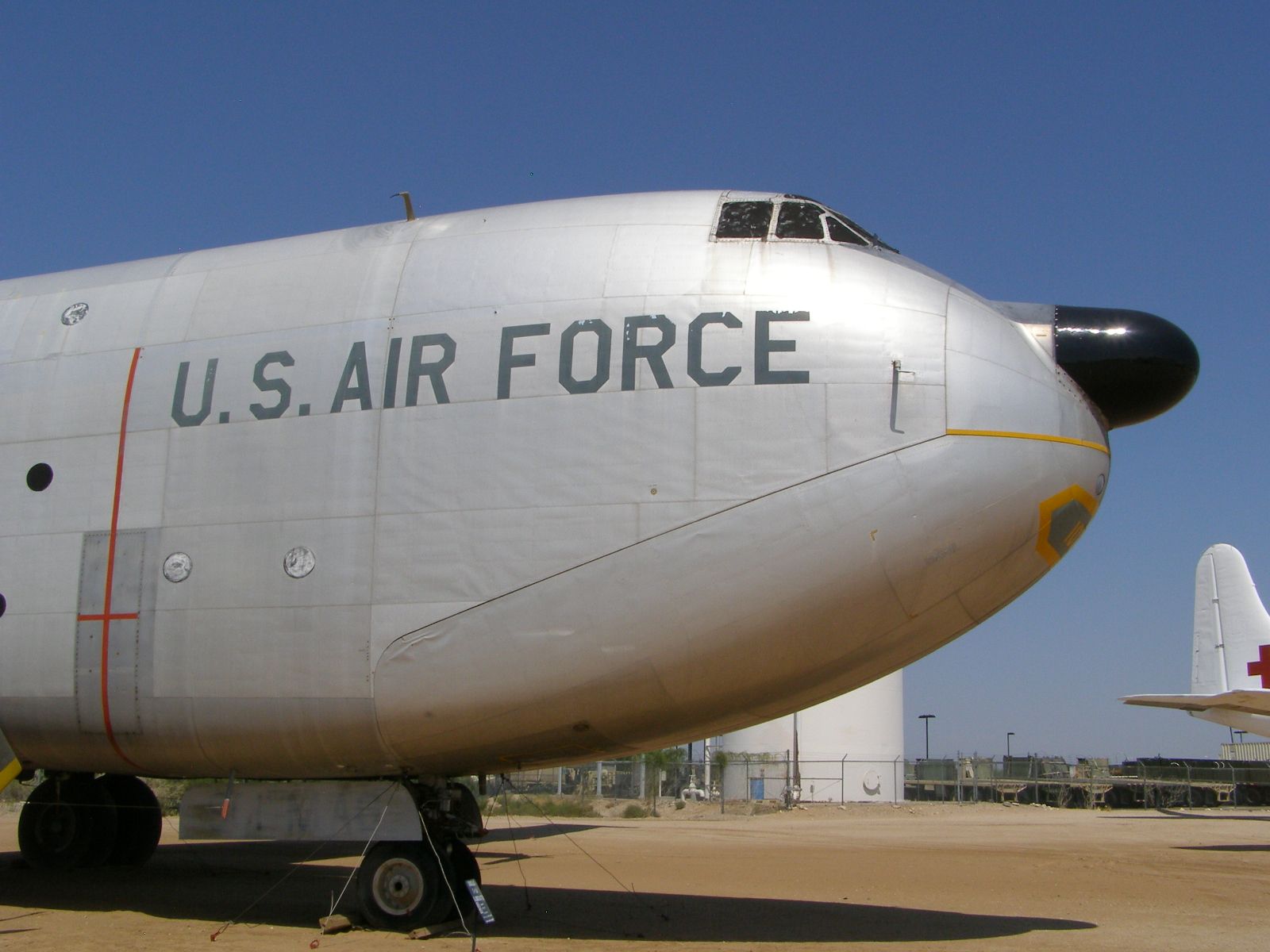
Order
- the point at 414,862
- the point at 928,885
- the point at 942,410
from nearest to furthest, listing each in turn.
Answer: the point at 942,410, the point at 414,862, the point at 928,885

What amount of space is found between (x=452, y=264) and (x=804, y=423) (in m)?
3.30

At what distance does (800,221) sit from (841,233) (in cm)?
34

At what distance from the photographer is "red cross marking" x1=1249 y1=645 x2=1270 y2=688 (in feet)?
A: 107

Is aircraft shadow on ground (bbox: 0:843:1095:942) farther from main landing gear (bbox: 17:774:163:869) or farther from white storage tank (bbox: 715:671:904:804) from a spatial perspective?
white storage tank (bbox: 715:671:904:804)

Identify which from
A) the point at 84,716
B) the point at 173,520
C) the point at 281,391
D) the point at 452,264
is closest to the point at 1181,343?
the point at 452,264

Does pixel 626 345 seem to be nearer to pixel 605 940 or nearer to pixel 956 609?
pixel 956 609

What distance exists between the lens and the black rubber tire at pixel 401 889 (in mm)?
9180

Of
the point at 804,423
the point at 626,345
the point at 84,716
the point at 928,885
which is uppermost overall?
the point at 626,345

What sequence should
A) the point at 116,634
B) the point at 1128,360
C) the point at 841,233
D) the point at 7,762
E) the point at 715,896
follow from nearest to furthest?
1. the point at 1128,360
2. the point at 841,233
3. the point at 116,634
4. the point at 7,762
5. the point at 715,896

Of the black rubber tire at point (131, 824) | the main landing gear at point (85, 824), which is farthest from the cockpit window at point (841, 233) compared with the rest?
the black rubber tire at point (131, 824)

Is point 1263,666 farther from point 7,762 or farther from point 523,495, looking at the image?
point 7,762

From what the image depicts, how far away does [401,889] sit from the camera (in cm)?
926

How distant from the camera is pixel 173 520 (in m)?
9.63

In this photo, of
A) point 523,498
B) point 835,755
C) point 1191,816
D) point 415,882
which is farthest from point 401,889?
point 1191,816
